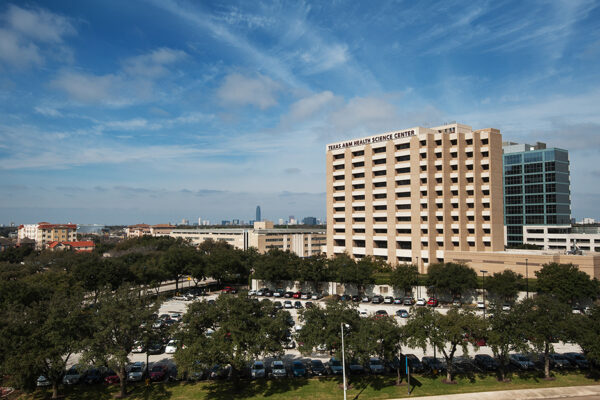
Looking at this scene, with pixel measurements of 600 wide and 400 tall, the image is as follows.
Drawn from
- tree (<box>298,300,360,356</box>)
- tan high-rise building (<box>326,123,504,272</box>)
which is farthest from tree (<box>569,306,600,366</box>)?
tan high-rise building (<box>326,123,504,272</box>)

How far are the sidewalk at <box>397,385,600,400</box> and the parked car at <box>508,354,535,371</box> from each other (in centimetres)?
479

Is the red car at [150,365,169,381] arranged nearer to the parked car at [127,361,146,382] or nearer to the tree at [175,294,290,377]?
the parked car at [127,361,146,382]

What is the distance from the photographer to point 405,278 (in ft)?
243

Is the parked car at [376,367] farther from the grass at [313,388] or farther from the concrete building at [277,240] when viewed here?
the concrete building at [277,240]

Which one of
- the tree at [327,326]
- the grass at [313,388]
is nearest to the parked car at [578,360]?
the grass at [313,388]

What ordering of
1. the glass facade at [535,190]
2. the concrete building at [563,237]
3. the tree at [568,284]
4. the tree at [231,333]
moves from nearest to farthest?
1. the tree at [231,333]
2. the tree at [568,284]
3. the concrete building at [563,237]
4. the glass facade at [535,190]

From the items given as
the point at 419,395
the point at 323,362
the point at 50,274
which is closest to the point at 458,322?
the point at 419,395

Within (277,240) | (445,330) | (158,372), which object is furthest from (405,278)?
(277,240)

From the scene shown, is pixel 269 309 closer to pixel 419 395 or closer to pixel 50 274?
pixel 419 395

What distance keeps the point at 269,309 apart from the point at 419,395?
1584 cm

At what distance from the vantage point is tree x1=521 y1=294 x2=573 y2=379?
1430 inches

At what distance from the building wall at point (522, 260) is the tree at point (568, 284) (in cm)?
937

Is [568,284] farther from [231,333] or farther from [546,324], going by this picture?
[231,333]

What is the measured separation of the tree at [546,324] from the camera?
119 ft
